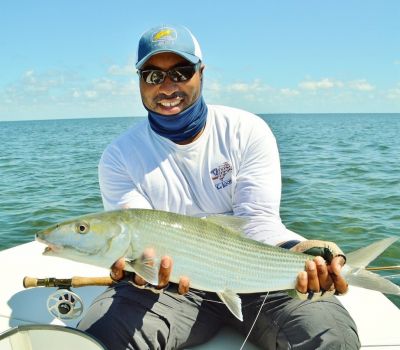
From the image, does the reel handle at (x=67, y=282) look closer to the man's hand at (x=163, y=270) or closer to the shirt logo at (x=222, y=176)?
the man's hand at (x=163, y=270)

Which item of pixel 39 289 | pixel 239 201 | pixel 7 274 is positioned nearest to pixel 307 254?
pixel 239 201

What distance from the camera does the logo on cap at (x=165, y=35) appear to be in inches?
136

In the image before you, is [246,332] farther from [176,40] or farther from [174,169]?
[176,40]

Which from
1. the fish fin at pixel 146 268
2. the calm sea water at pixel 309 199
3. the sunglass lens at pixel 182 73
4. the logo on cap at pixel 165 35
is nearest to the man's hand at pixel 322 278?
the fish fin at pixel 146 268

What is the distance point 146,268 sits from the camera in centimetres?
265

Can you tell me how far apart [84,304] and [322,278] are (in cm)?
215

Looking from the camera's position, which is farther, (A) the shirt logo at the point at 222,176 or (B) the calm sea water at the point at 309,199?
(B) the calm sea water at the point at 309,199

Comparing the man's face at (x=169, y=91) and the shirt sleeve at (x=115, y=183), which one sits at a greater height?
the man's face at (x=169, y=91)

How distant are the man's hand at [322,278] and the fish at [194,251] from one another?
0.14 ft

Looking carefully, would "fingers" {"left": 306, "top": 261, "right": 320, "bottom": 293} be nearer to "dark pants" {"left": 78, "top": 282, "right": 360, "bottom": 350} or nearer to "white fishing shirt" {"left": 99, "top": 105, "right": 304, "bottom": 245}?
"dark pants" {"left": 78, "top": 282, "right": 360, "bottom": 350}

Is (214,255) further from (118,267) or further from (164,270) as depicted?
(118,267)

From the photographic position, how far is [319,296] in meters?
2.99

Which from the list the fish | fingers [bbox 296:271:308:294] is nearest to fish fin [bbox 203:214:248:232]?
the fish

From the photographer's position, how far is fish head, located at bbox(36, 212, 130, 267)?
2.64 m
